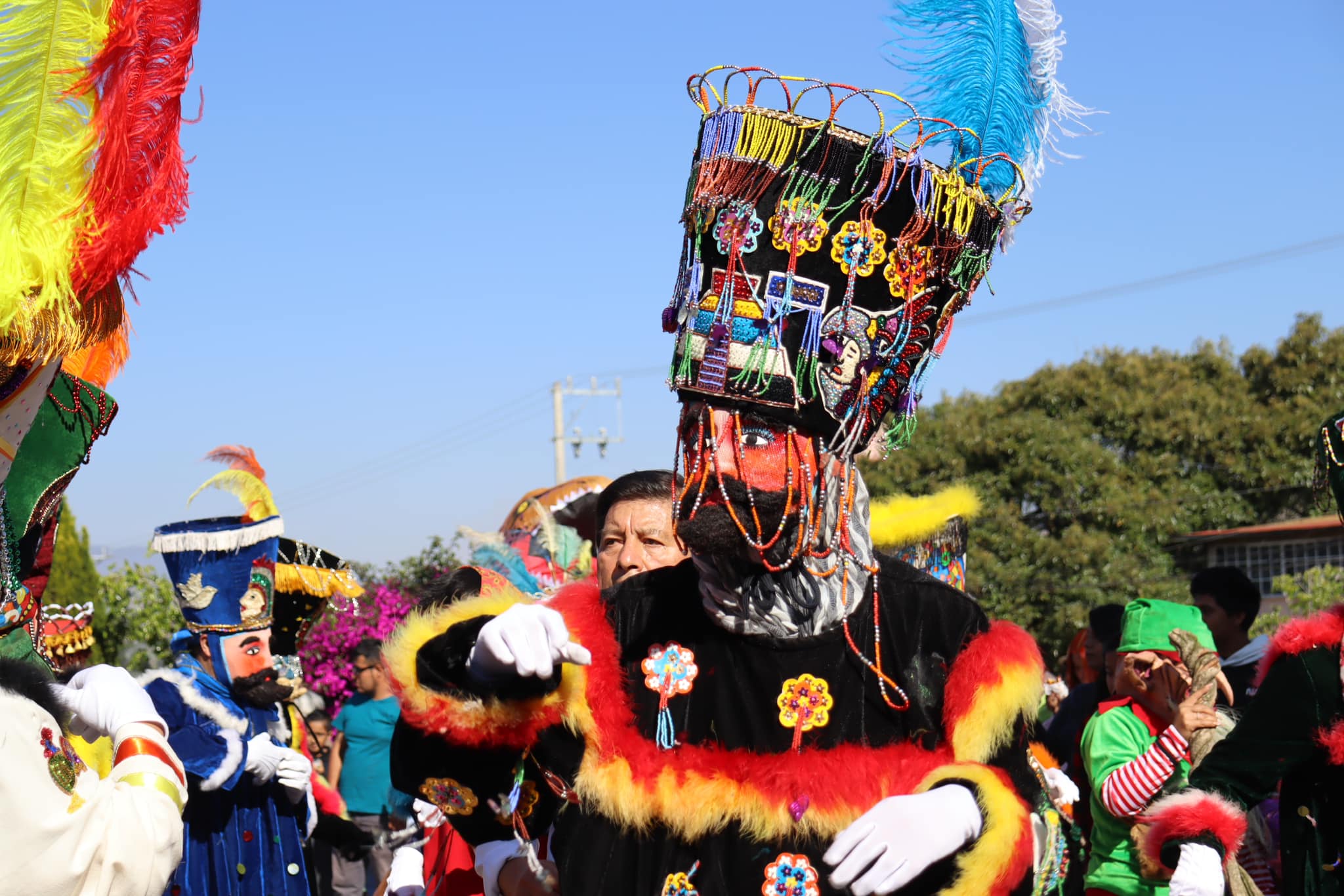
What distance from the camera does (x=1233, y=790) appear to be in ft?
11.2

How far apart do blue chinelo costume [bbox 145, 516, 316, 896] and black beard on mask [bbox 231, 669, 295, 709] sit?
0.05 meters

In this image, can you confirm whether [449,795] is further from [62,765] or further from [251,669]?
[251,669]

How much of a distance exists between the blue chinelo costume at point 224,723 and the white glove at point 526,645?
A: 110 inches

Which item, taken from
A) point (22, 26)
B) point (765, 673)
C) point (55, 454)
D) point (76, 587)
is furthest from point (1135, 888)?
point (76, 587)

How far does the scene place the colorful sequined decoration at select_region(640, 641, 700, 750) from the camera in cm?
257

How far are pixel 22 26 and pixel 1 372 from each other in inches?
23.8

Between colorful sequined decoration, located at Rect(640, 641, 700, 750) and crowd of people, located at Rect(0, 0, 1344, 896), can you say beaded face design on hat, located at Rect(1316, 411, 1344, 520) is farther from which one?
colorful sequined decoration, located at Rect(640, 641, 700, 750)

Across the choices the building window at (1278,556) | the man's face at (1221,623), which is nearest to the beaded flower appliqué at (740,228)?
the man's face at (1221,623)

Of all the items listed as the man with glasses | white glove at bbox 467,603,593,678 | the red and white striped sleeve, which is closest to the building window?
the man with glasses

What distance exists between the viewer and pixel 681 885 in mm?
2436

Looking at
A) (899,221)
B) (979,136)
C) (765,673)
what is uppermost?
(979,136)

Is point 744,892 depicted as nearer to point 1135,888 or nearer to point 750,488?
point 750,488

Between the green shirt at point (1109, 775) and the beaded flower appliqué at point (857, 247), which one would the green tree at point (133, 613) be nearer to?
the green shirt at point (1109, 775)

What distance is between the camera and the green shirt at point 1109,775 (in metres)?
4.08
